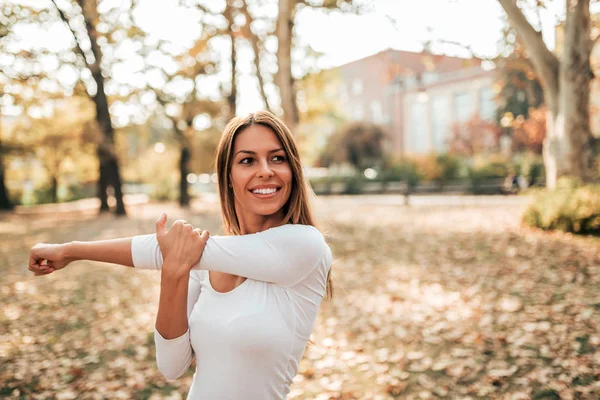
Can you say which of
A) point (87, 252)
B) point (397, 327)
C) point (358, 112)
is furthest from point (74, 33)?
point (358, 112)

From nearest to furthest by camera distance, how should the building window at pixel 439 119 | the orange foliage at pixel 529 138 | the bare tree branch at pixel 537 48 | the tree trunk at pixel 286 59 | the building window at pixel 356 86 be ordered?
the bare tree branch at pixel 537 48 → the tree trunk at pixel 286 59 → the orange foliage at pixel 529 138 → the building window at pixel 439 119 → the building window at pixel 356 86

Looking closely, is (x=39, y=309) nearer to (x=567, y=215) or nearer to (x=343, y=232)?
(x=343, y=232)

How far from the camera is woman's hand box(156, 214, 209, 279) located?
168 cm

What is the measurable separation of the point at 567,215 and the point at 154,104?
1875 cm

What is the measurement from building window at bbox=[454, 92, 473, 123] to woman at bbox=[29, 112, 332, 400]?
50.9 m

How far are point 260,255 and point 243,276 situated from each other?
13cm

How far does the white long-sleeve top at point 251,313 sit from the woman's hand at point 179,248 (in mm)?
37

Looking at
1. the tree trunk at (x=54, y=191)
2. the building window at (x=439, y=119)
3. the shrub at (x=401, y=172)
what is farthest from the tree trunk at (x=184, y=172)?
the building window at (x=439, y=119)

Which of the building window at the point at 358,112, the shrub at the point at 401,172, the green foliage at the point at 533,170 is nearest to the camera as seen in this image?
the green foliage at the point at 533,170

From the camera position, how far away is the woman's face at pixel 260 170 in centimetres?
188

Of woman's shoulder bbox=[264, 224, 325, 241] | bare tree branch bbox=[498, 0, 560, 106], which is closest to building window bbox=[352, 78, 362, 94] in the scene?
bare tree branch bbox=[498, 0, 560, 106]

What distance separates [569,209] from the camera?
10156mm

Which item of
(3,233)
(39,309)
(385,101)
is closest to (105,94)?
(3,233)

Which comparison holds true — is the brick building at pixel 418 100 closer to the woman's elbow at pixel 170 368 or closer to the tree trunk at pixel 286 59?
the tree trunk at pixel 286 59
